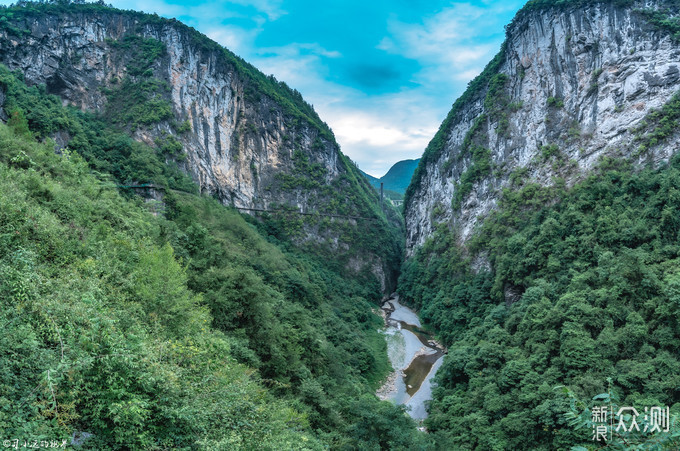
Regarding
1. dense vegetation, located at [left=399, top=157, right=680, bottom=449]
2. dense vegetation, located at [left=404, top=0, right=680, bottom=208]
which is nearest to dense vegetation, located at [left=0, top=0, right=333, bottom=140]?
dense vegetation, located at [left=404, top=0, right=680, bottom=208]

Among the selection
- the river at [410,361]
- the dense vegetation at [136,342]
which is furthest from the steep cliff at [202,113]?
the dense vegetation at [136,342]

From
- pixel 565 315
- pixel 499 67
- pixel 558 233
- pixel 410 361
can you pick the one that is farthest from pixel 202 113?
pixel 565 315

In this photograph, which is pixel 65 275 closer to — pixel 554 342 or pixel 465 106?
pixel 554 342

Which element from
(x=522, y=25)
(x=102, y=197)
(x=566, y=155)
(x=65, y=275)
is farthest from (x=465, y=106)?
(x=65, y=275)

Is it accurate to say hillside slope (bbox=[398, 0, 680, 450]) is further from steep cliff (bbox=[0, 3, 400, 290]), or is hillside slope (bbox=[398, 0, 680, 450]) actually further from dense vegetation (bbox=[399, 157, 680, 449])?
steep cliff (bbox=[0, 3, 400, 290])

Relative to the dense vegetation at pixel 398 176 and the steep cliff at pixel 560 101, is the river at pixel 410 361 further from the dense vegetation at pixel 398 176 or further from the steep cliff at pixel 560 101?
the dense vegetation at pixel 398 176

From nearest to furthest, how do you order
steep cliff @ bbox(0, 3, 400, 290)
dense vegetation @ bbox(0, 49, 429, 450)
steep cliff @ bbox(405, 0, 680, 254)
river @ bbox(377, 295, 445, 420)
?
dense vegetation @ bbox(0, 49, 429, 450)
river @ bbox(377, 295, 445, 420)
steep cliff @ bbox(405, 0, 680, 254)
steep cliff @ bbox(0, 3, 400, 290)
